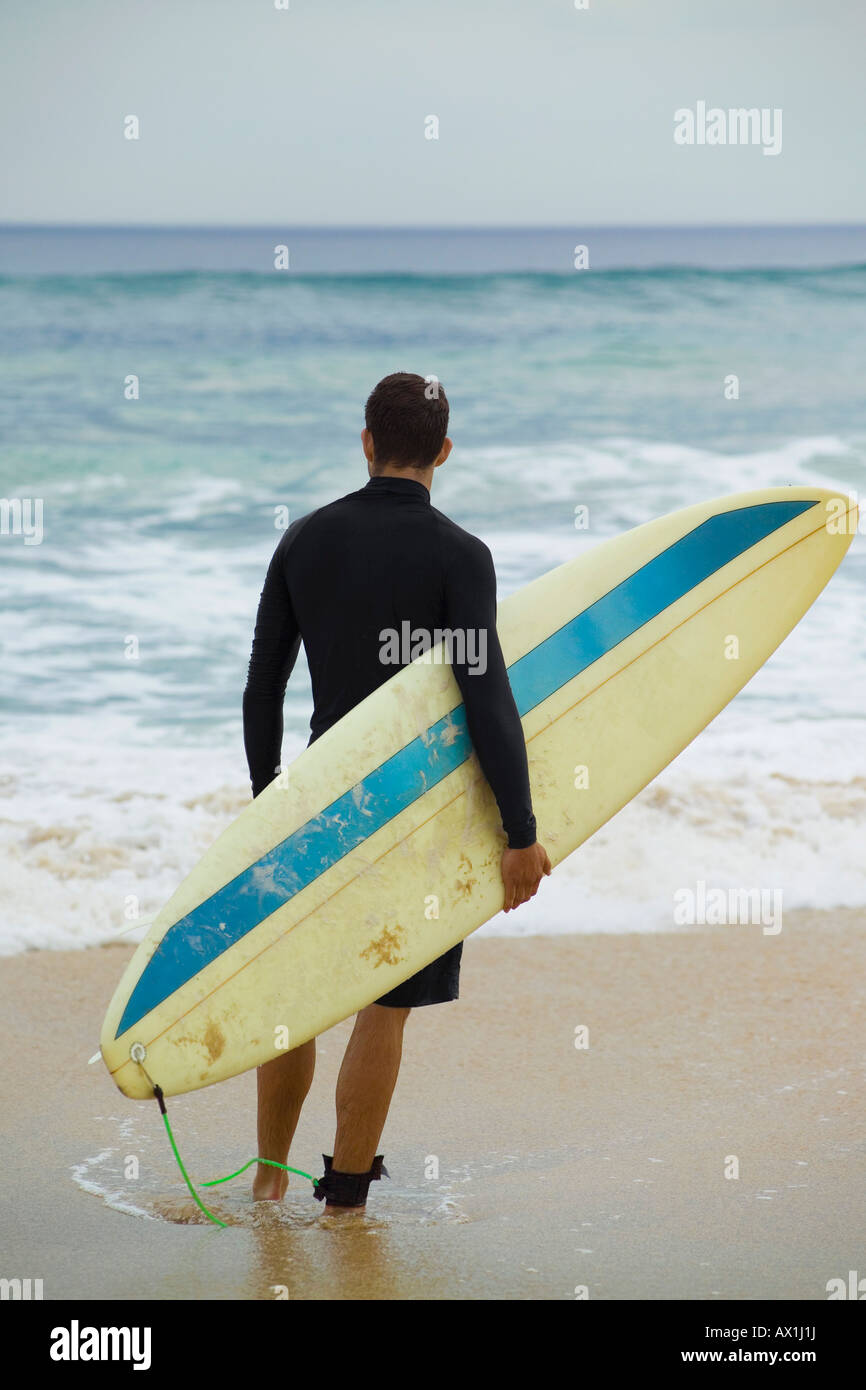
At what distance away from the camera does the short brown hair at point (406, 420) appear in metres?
2.23

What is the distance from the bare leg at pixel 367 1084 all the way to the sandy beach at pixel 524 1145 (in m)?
0.12

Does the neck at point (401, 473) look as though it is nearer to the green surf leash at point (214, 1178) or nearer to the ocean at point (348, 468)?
the green surf leash at point (214, 1178)

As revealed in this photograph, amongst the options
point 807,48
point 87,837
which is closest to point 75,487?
point 87,837

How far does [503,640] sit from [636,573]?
0.35 m

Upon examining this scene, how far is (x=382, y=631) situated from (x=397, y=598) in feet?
0.23

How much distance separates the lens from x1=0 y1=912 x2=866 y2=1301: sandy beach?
2.12 metres

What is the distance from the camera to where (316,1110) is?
9.37 ft

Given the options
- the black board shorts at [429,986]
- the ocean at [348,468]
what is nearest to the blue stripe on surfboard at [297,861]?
the black board shorts at [429,986]

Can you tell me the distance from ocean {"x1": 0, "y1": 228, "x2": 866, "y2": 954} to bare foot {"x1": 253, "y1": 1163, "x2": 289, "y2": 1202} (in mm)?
1721

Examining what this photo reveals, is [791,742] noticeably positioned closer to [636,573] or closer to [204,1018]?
[636,573]

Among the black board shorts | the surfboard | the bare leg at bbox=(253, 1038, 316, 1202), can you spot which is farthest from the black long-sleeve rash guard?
the bare leg at bbox=(253, 1038, 316, 1202)

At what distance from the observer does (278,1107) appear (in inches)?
94.9

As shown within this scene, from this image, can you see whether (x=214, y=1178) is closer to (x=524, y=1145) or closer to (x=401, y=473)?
(x=524, y=1145)

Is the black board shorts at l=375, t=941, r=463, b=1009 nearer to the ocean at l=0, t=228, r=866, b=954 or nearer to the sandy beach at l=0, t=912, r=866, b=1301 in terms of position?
the sandy beach at l=0, t=912, r=866, b=1301
